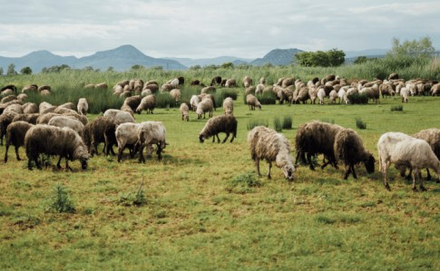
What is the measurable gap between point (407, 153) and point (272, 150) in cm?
306

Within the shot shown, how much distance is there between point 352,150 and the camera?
1135 cm

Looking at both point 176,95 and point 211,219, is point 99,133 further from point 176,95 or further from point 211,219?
point 176,95

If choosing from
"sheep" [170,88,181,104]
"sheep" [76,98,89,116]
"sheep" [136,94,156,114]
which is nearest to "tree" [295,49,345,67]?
"sheep" [170,88,181,104]

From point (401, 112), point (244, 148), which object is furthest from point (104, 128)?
point (401, 112)

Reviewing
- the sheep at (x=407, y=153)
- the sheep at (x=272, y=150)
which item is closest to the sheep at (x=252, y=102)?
the sheep at (x=272, y=150)

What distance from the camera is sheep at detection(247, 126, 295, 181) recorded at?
11.0 meters

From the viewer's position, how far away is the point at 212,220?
8625 millimetres

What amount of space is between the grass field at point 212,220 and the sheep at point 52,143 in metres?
0.45

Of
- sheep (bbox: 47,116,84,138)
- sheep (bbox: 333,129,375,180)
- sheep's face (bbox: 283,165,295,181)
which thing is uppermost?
sheep (bbox: 47,116,84,138)

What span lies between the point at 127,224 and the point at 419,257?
4.97 metres

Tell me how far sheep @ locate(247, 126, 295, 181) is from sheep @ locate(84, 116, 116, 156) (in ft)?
17.0

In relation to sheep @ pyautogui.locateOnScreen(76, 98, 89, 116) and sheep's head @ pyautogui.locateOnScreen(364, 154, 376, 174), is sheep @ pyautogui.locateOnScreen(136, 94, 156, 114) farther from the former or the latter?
sheep's head @ pyautogui.locateOnScreen(364, 154, 376, 174)

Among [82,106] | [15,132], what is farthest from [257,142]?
[82,106]

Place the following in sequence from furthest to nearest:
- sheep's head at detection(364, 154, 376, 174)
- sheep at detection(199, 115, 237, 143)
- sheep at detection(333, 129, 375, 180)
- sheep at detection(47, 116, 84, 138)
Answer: sheep at detection(199, 115, 237, 143)
sheep at detection(47, 116, 84, 138)
sheep's head at detection(364, 154, 376, 174)
sheep at detection(333, 129, 375, 180)
